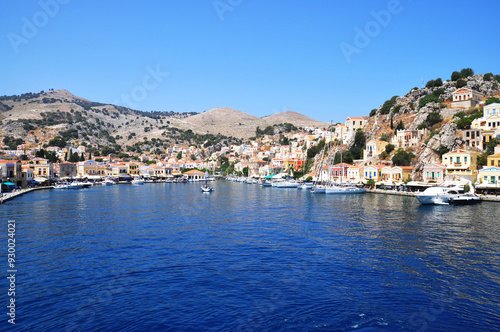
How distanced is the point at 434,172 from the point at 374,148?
23.5 metres

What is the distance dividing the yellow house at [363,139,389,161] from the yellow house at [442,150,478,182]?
2228 cm

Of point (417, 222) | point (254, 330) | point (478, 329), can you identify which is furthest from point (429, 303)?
point (417, 222)

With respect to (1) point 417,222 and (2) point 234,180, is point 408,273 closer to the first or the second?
(1) point 417,222

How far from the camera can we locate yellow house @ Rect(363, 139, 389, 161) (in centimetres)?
8194

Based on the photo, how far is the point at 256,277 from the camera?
1562 cm

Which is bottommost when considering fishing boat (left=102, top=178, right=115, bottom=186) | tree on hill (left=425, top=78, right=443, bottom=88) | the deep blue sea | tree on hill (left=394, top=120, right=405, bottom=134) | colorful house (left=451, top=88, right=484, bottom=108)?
the deep blue sea

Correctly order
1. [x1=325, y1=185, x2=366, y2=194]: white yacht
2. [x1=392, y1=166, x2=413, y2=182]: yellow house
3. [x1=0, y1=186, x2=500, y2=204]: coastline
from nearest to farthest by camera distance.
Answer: [x1=0, y1=186, x2=500, y2=204]: coastline, [x1=325, y1=185, x2=366, y2=194]: white yacht, [x1=392, y1=166, x2=413, y2=182]: yellow house

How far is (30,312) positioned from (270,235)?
50.3ft

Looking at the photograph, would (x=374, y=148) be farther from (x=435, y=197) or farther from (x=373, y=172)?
(x=435, y=197)

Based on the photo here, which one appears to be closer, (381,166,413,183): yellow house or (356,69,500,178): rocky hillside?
(356,69,500,178): rocky hillside

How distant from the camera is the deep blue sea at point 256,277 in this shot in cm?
1169

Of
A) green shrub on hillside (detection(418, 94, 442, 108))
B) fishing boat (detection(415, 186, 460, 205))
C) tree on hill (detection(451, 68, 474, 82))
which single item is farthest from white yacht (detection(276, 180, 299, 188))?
tree on hill (detection(451, 68, 474, 82))

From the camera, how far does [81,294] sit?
13.8m

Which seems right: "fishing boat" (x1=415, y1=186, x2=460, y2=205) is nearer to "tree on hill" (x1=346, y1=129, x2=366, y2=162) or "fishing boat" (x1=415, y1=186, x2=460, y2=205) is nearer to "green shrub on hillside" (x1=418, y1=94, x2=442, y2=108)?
"tree on hill" (x1=346, y1=129, x2=366, y2=162)
